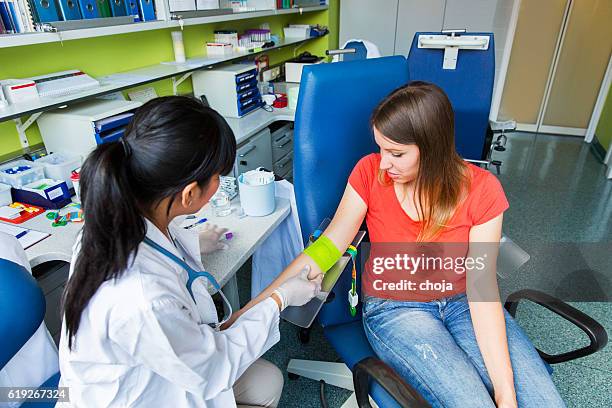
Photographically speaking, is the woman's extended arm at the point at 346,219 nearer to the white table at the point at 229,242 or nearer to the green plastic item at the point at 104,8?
the white table at the point at 229,242

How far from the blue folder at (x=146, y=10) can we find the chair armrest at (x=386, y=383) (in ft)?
5.97

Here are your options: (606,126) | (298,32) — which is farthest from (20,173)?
(606,126)

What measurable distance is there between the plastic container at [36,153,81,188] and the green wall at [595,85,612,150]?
4.51m

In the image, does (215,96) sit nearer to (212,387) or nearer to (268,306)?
(268,306)

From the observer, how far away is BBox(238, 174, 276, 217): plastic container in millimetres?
1282

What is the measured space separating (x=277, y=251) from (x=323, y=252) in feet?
1.36

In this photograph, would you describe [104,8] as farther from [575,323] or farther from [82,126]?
[575,323]

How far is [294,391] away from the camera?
155 centimetres

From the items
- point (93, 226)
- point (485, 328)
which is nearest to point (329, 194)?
point (485, 328)

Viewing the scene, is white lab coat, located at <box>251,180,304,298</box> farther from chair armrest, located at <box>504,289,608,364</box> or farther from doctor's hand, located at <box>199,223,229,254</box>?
chair armrest, located at <box>504,289,608,364</box>

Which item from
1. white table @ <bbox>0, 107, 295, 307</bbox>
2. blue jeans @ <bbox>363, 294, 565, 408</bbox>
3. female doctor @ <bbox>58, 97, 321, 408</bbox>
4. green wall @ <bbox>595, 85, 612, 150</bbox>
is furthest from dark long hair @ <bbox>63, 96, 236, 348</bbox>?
green wall @ <bbox>595, 85, 612, 150</bbox>

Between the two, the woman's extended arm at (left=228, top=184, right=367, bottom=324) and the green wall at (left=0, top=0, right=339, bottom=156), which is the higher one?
the green wall at (left=0, top=0, right=339, bottom=156)

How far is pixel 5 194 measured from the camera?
140 centimetres

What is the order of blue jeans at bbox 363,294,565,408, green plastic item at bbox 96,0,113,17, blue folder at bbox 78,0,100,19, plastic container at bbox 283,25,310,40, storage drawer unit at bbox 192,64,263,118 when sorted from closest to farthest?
blue jeans at bbox 363,294,565,408 → blue folder at bbox 78,0,100,19 → green plastic item at bbox 96,0,113,17 → storage drawer unit at bbox 192,64,263,118 → plastic container at bbox 283,25,310,40
